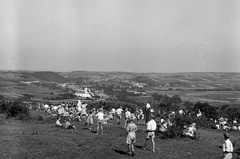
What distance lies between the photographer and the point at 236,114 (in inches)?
2007

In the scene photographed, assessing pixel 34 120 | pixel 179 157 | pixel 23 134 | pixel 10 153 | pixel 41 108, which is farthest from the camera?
pixel 41 108

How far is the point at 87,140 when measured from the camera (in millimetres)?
18344

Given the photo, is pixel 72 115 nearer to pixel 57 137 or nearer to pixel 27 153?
pixel 57 137

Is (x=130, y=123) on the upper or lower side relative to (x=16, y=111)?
upper

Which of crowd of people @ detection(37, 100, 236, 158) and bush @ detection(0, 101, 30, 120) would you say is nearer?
crowd of people @ detection(37, 100, 236, 158)

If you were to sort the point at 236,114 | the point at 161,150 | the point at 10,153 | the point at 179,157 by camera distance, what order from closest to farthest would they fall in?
the point at 10,153, the point at 179,157, the point at 161,150, the point at 236,114

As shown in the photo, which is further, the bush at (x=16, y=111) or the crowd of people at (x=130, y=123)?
the bush at (x=16, y=111)

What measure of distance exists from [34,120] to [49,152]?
1387 centimetres

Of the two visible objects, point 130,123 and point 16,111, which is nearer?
point 130,123

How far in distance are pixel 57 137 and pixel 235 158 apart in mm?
10368

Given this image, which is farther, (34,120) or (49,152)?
(34,120)

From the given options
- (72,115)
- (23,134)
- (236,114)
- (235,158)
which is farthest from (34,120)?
(236,114)

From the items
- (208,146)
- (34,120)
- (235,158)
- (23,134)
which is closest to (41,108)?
(34,120)

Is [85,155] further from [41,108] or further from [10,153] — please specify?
[41,108]
